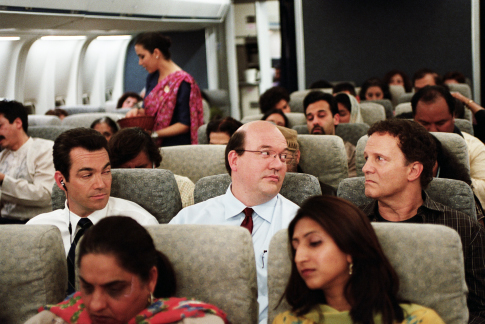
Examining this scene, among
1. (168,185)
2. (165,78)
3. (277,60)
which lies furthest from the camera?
(277,60)

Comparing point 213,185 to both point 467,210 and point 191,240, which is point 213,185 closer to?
point 191,240

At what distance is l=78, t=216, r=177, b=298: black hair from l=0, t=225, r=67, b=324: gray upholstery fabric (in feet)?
0.91

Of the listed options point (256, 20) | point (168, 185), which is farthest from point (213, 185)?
point (256, 20)

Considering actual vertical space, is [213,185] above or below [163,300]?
above

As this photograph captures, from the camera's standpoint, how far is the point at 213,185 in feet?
8.95

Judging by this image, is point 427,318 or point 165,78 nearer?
point 427,318

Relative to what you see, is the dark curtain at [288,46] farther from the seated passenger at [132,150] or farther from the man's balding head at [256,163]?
the man's balding head at [256,163]

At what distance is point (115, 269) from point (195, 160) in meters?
1.86

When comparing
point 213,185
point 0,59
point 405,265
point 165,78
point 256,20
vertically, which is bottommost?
point 405,265

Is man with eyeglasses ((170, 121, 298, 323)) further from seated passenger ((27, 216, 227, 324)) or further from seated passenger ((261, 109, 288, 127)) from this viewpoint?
seated passenger ((261, 109, 288, 127))

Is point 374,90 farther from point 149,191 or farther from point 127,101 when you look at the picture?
point 149,191

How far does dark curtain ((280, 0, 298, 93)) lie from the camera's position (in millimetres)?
10852

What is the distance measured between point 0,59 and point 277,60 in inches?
284

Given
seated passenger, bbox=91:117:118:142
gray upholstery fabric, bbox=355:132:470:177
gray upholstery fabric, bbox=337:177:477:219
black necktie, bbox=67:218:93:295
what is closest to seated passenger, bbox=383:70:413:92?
seated passenger, bbox=91:117:118:142
